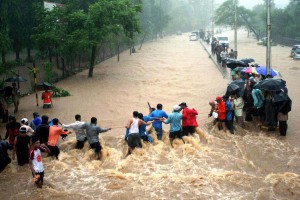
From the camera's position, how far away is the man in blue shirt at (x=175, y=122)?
33.5ft

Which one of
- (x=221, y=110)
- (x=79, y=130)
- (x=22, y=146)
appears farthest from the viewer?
(x=221, y=110)

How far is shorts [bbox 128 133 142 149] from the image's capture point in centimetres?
985

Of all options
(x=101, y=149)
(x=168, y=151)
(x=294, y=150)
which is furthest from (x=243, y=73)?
(x=101, y=149)

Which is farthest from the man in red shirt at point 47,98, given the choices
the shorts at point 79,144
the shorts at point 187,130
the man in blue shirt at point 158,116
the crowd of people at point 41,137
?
the shorts at point 187,130

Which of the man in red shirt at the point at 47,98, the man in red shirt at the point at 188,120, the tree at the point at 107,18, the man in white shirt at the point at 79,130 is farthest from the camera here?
the tree at the point at 107,18

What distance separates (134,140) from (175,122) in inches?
54.7

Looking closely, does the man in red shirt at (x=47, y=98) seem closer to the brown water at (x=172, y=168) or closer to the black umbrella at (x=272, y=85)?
the brown water at (x=172, y=168)

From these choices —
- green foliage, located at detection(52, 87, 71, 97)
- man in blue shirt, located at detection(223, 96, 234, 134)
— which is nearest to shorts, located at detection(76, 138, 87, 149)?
man in blue shirt, located at detection(223, 96, 234, 134)

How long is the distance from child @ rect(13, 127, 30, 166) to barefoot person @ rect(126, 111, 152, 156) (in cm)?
278

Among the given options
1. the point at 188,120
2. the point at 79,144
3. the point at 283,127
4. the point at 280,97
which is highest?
the point at 280,97

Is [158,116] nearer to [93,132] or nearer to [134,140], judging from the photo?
[134,140]

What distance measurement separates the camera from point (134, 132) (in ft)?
32.2

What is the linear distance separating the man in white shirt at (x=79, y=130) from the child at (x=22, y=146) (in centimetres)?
121

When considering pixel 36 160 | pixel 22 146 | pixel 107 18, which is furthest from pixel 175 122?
pixel 107 18
